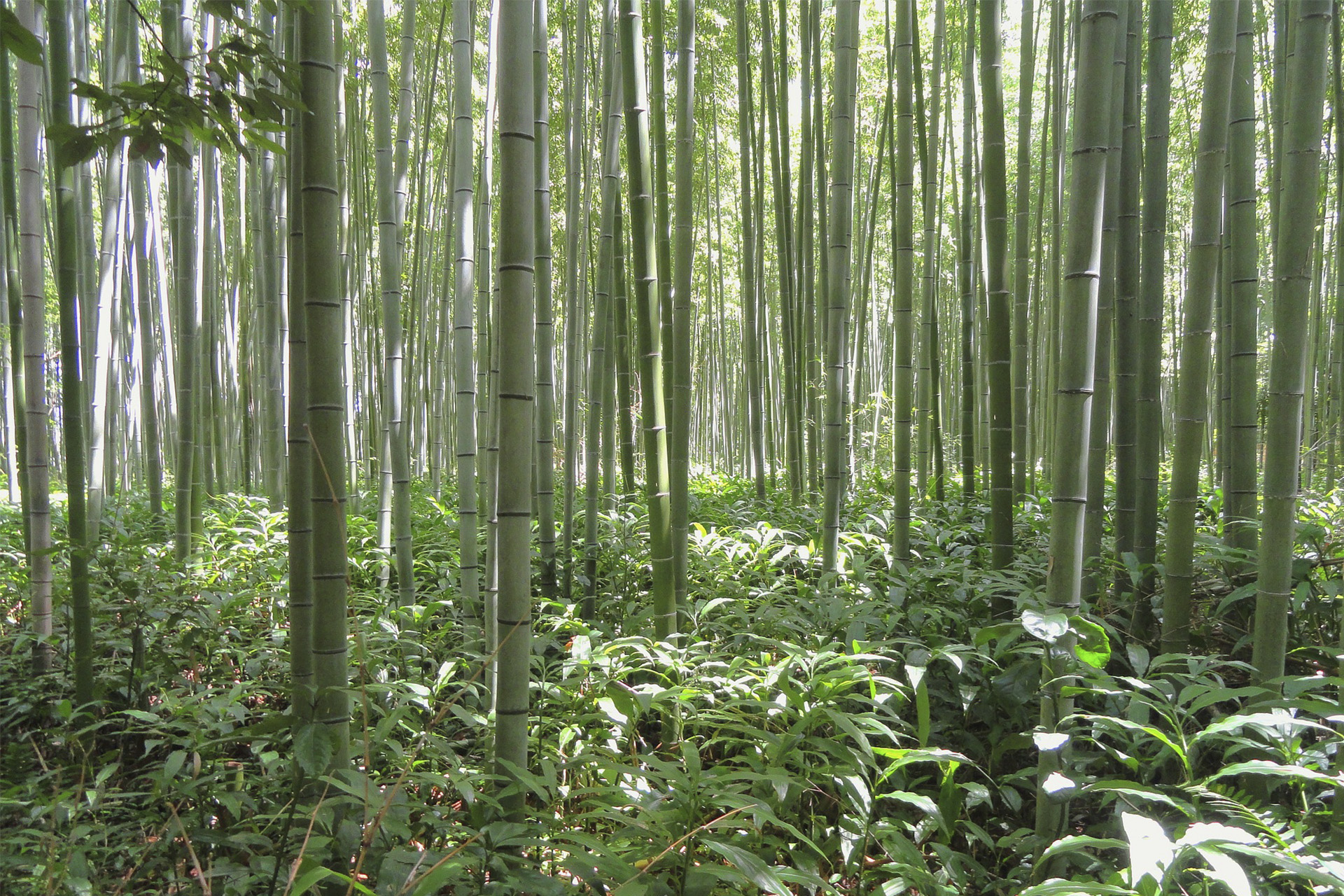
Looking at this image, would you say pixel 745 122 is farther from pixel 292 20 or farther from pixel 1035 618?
pixel 1035 618

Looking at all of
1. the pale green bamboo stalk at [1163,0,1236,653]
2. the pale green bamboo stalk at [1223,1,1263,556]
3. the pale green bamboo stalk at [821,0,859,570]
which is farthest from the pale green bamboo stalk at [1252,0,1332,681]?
the pale green bamboo stalk at [821,0,859,570]

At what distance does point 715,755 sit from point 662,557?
19.7 inches

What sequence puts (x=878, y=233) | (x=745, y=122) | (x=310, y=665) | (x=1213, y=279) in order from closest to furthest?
1. (x=310, y=665)
2. (x=1213, y=279)
3. (x=745, y=122)
4. (x=878, y=233)

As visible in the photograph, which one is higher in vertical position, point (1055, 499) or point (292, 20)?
point (292, 20)

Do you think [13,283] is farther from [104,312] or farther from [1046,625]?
[1046,625]

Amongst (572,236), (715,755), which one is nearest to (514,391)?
(715,755)

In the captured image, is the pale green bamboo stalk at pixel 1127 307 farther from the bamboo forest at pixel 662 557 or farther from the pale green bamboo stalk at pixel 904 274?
the pale green bamboo stalk at pixel 904 274

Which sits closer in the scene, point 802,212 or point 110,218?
point 110,218

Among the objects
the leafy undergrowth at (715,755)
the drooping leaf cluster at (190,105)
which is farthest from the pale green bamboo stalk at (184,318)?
the drooping leaf cluster at (190,105)

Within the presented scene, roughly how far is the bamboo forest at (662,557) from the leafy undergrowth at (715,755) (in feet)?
0.04

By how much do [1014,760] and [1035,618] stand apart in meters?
0.65

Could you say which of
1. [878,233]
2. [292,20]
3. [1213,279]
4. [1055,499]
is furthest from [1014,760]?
[878,233]

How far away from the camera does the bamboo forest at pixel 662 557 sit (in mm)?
1017

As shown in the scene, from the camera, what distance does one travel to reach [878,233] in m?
6.89
